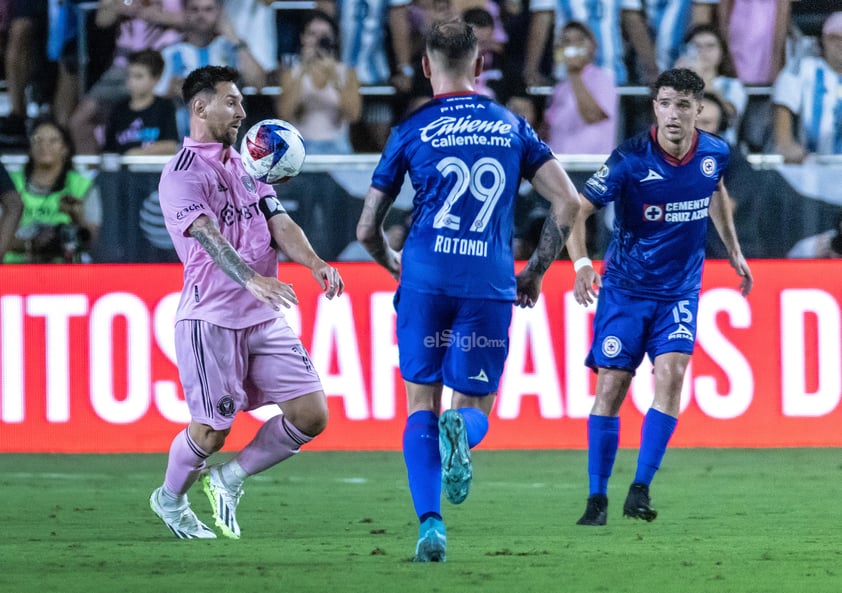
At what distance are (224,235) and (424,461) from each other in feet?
5.13

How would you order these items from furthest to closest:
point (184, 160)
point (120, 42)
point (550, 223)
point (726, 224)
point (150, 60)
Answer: point (120, 42)
point (150, 60)
point (726, 224)
point (184, 160)
point (550, 223)

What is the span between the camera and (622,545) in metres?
6.22

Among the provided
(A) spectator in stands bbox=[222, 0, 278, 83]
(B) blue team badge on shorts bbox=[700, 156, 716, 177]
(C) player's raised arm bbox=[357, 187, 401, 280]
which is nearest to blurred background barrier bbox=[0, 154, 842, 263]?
(A) spectator in stands bbox=[222, 0, 278, 83]

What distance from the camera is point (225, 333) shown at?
6.58 meters

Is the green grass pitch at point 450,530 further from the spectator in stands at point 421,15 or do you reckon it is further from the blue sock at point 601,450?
the spectator in stands at point 421,15

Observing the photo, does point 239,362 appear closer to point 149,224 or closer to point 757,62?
point 149,224

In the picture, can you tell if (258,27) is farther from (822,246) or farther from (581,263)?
(581,263)

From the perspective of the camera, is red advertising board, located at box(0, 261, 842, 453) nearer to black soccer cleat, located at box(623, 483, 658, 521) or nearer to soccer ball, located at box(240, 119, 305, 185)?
black soccer cleat, located at box(623, 483, 658, 521)

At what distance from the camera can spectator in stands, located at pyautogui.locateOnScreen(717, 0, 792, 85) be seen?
1273cm

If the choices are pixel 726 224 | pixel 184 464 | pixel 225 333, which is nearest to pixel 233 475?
pixel 184 464

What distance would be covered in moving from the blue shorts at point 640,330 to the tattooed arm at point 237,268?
1.93m

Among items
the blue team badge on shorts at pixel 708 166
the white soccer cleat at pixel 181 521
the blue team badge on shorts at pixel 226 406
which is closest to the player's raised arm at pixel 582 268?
the blue team badge on shorts at pixel 708 166

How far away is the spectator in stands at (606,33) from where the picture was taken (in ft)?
41.1

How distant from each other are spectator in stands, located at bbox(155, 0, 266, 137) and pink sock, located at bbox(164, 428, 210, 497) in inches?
253
